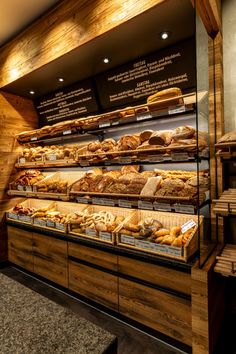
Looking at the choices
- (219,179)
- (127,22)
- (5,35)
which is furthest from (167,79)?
(5,35)

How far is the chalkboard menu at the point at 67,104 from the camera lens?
3.19m

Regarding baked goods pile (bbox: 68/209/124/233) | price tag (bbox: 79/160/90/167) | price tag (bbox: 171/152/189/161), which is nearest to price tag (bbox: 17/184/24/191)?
baked goods pile (bbox: 68/209/124/233)

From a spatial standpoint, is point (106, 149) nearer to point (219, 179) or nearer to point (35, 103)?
point (219, 179)

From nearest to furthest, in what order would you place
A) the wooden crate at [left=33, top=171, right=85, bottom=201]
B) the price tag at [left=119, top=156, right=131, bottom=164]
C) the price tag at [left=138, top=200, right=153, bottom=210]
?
the price tag at [left=138, top=200, right=153, bottom=210] → the price tag at [left=119, top=156, right=131, bottom=164] → the wooden crate at [left=33, top=171, right=85, bottom=201]

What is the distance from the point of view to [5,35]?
3207 millimetres

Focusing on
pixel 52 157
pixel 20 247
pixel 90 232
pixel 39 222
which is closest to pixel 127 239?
pixel 90 232

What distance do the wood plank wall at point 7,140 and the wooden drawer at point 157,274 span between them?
7.68 ft

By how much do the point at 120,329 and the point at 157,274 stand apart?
658mm

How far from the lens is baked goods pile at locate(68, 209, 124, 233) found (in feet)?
7.89

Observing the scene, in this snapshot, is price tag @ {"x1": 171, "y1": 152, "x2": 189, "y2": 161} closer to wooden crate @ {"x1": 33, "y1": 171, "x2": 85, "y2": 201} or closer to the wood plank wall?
wooden crate @ {"x1": 33, "y1": 171, "x2": 85, "y2": 201}

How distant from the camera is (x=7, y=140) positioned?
3707mm

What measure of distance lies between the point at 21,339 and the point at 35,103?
3.86 m

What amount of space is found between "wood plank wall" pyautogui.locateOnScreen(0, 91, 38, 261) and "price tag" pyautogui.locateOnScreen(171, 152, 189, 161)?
2762 mm

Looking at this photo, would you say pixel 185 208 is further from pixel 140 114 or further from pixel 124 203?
pixel 140 114
